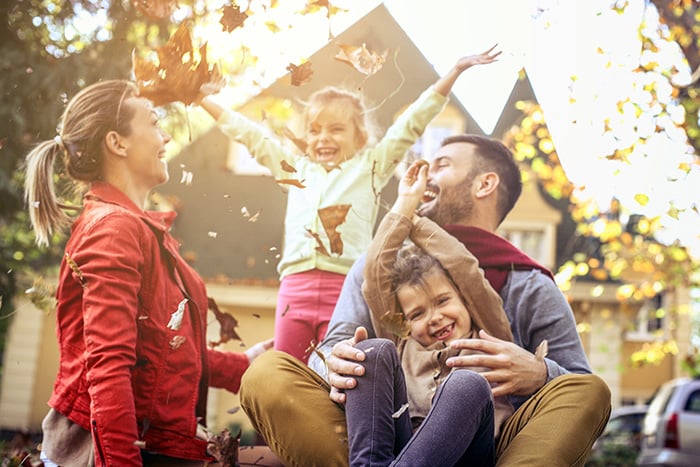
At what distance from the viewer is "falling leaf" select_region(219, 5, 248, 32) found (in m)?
3.38

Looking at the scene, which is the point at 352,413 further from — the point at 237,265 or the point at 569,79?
the point at 569,79

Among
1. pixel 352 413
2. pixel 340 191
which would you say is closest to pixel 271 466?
pixel 352 413

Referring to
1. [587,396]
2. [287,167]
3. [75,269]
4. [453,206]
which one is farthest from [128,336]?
[587,396]

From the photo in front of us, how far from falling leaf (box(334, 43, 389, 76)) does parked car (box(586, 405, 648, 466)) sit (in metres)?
7.82

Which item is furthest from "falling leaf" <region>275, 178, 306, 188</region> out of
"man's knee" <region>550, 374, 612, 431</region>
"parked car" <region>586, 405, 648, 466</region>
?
"parked car" <region>586, 405, 648, 466</region>

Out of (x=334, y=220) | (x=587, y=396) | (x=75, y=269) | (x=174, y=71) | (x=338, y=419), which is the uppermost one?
(x=174, y=71)

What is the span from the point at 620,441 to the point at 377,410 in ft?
36.5

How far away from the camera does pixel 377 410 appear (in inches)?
105

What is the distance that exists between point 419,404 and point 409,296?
40 cm

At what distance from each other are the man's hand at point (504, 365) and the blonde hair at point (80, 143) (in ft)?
5.23

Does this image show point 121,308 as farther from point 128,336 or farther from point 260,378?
point 260,378

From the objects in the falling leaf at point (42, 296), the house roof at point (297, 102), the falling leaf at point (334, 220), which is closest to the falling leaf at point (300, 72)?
the house roof at point (297, 102)

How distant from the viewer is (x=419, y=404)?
293 centimetres

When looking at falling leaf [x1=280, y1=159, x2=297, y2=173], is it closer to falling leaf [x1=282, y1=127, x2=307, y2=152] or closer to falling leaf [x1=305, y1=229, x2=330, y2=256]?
falling leaf [x1=282, y1=127, x2=307, y2=152]
